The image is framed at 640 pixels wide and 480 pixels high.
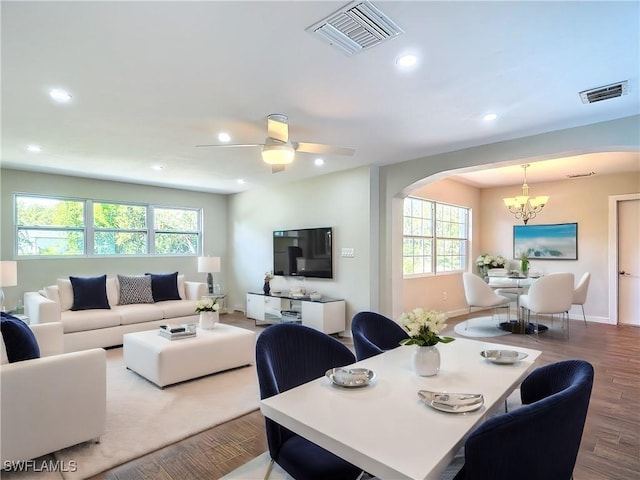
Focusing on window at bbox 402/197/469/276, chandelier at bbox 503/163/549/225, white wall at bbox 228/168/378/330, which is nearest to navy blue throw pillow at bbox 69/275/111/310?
white wall at bbox 228/168/378/330

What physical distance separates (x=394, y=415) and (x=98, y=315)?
15.4 feet

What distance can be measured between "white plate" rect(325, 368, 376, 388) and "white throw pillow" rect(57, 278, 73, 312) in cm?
475

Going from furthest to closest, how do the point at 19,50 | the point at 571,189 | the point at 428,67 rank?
the point at 571,189
the point at 428,67
the point at 19,50

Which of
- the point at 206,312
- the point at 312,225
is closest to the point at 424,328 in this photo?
the point at 206,312

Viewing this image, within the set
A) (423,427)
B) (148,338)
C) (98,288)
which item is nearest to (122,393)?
(148,338)

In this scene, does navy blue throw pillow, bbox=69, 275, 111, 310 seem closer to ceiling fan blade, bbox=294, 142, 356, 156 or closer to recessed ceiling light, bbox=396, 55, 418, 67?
ceiling fan blade, bbox=294, 142, 356, 156

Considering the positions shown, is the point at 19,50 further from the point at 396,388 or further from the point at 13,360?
the point at 396,388

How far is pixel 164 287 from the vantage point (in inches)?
230

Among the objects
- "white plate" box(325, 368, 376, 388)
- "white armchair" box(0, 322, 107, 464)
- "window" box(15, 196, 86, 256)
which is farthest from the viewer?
"window" box(15, 196, 86, 256)

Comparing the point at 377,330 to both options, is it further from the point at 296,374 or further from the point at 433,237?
the point at 433,237

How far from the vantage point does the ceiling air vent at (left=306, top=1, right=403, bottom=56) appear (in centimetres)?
178

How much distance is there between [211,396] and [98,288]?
119 inches

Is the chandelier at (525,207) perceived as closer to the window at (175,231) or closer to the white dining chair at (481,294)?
the white dining chair at (481,294)

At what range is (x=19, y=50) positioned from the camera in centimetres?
214
